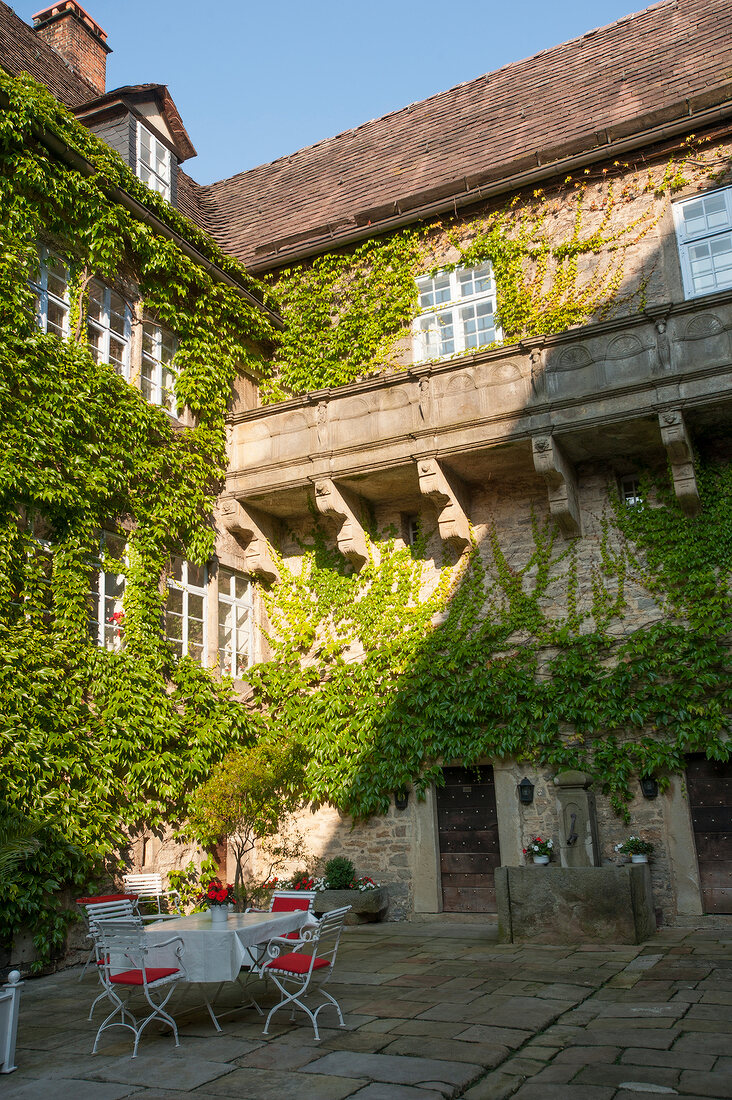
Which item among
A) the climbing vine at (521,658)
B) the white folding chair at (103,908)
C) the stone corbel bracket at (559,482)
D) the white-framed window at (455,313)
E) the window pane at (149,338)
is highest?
the white-framed window at (455,313)

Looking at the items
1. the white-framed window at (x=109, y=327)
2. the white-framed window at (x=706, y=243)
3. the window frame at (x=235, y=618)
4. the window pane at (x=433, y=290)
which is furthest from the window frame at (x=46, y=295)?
the white-framed window at (x=706, y=243)

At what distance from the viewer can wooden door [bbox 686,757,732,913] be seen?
31.5ft

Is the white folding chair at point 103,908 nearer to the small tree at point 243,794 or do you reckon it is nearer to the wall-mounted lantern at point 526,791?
the small tree at point 243,794

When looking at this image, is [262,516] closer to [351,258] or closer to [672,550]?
[351,258]

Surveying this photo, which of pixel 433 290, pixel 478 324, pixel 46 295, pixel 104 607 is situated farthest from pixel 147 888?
pixel 433 290

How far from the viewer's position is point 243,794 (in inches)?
398

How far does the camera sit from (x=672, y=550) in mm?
10555

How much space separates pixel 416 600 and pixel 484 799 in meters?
2.72

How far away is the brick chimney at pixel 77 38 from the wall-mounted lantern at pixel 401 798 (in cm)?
1271

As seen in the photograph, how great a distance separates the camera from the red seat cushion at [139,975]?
219 inches

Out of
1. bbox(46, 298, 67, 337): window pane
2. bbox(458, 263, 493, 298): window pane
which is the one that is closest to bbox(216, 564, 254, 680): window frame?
bbox(46, 298, 67, 337): window pane

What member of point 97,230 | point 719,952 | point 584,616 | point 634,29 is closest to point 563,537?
point 584,616

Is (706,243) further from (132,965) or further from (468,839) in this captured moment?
(132,965)

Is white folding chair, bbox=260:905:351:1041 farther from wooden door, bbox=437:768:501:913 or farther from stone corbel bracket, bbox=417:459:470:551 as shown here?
stone corbel bracket, bbox=417:459:470:551
